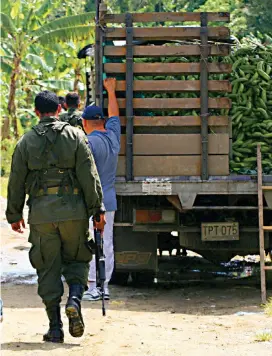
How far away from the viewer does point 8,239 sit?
46.3 ft

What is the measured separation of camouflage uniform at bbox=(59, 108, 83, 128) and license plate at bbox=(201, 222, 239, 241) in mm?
2626

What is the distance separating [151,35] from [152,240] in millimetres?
2114

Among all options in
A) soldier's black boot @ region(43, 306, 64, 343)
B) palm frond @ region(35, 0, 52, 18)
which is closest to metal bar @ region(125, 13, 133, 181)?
soldier's black boot @ region(43, 306, 64, 343)

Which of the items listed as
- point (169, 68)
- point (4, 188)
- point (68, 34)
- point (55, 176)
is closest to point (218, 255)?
point (169, 68)

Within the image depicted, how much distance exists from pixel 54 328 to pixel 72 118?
4.97m

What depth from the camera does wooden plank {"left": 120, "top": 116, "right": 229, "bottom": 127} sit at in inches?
366

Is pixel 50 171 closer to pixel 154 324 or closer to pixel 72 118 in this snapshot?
pixel 154 324

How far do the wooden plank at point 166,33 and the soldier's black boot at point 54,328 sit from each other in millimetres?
3575

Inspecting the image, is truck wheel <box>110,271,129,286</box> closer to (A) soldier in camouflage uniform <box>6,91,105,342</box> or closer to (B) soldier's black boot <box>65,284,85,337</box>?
(A) soldier in camouflage uniform <box>6,91,105,342</box>

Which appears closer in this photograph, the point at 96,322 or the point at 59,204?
the point at 59,204

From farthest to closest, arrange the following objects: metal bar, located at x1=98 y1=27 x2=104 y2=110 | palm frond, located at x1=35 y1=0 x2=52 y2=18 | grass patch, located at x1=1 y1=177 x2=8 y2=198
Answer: palm frond, located at x1=35 y1=0 x2=52 y2=18 < grass patch, located at x1=1 y1=177 x2=8 y2=198 < metal bar, located at x1=98 y1=27 x2=104 y2=110

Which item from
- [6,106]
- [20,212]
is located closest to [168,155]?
[20,212]

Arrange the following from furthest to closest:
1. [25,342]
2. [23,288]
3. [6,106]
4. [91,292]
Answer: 1. [6,106]
2. [23,288]
3. [91,292]
4. [25,342]

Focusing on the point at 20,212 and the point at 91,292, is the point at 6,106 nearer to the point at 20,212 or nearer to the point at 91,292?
the point at 91,292
